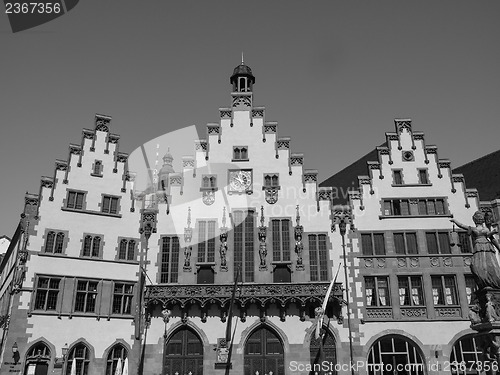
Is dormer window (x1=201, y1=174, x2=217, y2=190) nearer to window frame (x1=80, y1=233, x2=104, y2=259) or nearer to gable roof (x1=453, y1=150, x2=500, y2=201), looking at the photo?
window frame (x1=80, y1=233, x2=104, y2=259)

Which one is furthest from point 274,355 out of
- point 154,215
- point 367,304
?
point 154,215

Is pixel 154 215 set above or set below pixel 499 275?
above

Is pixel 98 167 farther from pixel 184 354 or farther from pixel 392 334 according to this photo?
pixel 392 334

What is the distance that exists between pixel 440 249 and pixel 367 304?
6.24 metres

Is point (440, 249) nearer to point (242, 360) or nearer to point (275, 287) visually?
point (275, 287)

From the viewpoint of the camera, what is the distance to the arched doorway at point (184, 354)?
31.9m

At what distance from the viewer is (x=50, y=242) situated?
3262cm

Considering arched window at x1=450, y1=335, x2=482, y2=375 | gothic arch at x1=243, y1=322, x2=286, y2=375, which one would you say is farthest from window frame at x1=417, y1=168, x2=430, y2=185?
gothic arch at x1=243, y1=322, x2=286, y2=375

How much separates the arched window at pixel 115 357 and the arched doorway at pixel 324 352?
11.7 meters

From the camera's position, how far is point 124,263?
111 feet

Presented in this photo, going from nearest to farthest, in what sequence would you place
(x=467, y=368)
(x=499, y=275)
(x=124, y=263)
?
(x=499, y=275) → (x=467, y=368) → (x=124, y=263)

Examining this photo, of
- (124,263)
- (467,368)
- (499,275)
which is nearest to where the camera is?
(499,275)

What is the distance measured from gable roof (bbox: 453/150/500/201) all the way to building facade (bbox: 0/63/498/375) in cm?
409

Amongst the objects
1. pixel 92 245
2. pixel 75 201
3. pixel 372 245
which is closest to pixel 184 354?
pixel 92 245
